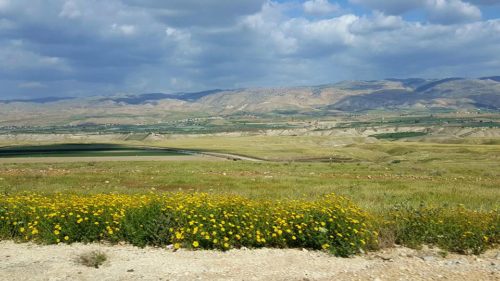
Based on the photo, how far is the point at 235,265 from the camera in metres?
10.7

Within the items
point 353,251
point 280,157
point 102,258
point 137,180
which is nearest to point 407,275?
point 353,251

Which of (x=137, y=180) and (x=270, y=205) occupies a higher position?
(x=270, y=205)

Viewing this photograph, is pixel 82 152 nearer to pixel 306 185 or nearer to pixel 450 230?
pixel 306 185

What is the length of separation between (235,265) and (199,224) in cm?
177

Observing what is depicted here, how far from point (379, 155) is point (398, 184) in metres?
66.7

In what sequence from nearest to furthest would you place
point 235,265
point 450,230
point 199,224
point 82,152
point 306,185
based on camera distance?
point 235,265 < point 199,224 < point 450,230 < point 306,185 < point 82,152

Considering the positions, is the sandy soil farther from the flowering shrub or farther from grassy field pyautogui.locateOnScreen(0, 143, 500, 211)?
grassy field pyautogui.locateOnScreen(0, 143, 500, 211)

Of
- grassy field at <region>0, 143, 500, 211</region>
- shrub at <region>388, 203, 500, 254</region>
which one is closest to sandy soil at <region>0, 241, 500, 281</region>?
shrub at <region>388, 203, 500, 254</region>

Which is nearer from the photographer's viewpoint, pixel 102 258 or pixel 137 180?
pixel 102 258

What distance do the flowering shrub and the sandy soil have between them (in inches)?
14.8

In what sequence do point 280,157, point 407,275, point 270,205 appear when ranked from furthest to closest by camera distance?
point 280,157 → point 270,205 → point 407,275

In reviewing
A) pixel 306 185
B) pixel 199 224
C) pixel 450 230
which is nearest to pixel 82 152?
pixel 306 185

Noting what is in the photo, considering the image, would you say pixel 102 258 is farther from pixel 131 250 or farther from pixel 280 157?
pixel 280 157

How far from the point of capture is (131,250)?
1193cm
